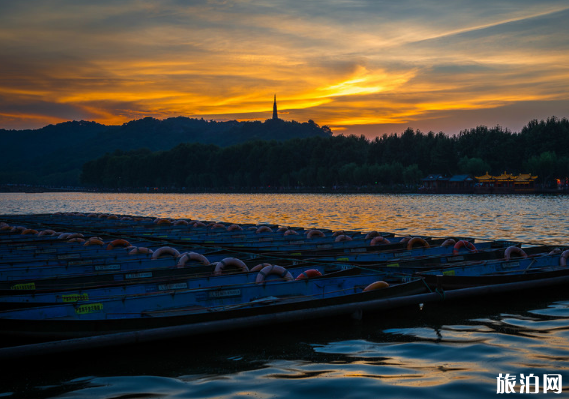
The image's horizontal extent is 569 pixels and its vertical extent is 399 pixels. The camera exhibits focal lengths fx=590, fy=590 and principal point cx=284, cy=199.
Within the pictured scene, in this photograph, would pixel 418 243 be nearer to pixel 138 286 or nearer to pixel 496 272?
pixel 496 272

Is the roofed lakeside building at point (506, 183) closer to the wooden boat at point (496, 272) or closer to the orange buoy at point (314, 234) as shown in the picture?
the orange buoy at point (314, 234)

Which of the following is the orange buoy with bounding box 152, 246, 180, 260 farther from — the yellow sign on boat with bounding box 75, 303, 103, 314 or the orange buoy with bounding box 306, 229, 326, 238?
the orange buoy with bounding box 306, 229, 326, 238

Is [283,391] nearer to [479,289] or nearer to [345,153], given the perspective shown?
[479,289]

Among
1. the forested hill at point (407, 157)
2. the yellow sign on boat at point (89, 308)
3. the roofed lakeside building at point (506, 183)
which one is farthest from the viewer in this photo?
the forested hill at point (407, 157)

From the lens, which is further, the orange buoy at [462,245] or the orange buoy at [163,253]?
the orange buoy at [462,245]

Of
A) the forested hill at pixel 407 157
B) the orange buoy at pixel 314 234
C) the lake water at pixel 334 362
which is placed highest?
the forested hill at pixel 407 157

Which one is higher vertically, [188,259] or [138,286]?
[188,259]

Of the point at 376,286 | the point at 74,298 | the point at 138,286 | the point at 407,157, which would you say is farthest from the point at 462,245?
the point at 407,157

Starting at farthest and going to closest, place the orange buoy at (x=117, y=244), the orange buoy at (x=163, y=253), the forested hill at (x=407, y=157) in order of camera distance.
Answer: the forested hill at (x=407, y=157)
the orange buoy at (x=117, y=244)
the orange buoy at (x=163, y=253)

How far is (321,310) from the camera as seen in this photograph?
12.2 meters

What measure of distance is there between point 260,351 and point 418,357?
9.76 feet

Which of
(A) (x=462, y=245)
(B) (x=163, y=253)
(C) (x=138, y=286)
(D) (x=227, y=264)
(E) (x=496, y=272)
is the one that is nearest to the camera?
(C) (x=138, y=286)

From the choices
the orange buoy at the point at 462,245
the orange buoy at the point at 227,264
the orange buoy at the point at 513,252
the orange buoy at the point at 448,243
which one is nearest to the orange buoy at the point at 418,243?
the orange buoy at the point at 448,243

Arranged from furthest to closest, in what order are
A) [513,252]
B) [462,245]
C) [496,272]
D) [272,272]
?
[462,245] → [513,252] → [496,272] → [272,272]
